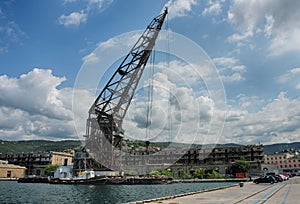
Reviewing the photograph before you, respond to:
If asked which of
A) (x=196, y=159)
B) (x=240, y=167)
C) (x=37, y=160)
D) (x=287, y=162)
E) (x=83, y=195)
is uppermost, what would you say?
(x=196, y=159)

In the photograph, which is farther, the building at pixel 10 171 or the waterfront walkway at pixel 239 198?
the building at pixel 10 171

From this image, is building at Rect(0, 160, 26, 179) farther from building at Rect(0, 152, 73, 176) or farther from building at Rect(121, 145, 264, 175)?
building at Rect(121, 145, 264, 175)

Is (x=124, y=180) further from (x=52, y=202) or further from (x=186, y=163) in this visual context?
(x=186, y=163)

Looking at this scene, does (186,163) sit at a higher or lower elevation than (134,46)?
lower

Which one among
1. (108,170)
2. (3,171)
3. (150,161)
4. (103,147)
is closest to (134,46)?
(103,147)

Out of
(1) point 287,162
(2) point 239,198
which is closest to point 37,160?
(1) point 287,162

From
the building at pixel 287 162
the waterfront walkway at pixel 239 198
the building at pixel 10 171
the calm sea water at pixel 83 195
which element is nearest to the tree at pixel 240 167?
the calm sea water at pixel 83 195

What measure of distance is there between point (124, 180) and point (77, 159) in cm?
1286

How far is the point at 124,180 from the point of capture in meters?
65.3

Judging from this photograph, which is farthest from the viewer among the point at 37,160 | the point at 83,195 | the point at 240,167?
the point at 37,160

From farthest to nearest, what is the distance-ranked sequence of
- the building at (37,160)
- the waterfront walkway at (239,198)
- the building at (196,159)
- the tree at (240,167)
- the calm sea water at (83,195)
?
the building at (37,160), the building at (196,159), the tree at (240,167), the calm sea water at (83,195), the waterfront walkway at (239,198)

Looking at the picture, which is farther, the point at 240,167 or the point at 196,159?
the point at 196,159

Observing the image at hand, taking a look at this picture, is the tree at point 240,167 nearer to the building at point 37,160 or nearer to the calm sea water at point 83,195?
the calm sea water at point 83,195

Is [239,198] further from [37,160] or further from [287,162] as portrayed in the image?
[37,160]
